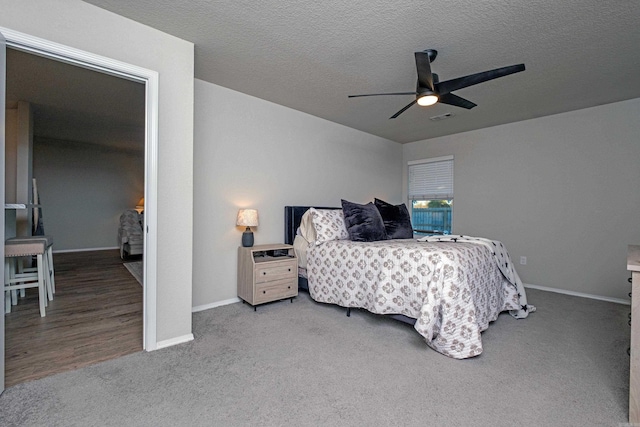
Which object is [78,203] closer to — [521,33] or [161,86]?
[161,86]

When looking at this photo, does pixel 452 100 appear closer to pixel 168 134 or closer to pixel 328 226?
pixel 328 226

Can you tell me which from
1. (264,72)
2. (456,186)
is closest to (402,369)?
(264,72)

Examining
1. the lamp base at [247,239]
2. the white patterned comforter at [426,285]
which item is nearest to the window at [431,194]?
the white patterned comforter at [426,285]

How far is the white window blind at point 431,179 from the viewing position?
5109 millimetres

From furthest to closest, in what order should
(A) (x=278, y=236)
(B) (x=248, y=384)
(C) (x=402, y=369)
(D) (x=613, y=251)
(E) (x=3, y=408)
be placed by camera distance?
(A) (x=278, y=236)
(D) (x=613, y=251)
(C) (x=402, y=369)
(B) (x=248, y=384)
(E) (x=3, y=408)

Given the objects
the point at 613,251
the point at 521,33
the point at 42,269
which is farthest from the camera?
the point at 613,251

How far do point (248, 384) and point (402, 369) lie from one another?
1009 mm

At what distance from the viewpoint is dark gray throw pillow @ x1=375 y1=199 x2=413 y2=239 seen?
12.0 feet

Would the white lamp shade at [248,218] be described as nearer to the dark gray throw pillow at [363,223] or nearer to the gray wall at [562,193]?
the dark gray throw pillow at [363,223]

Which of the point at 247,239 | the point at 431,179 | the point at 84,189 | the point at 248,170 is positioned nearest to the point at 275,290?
the point at 247,239

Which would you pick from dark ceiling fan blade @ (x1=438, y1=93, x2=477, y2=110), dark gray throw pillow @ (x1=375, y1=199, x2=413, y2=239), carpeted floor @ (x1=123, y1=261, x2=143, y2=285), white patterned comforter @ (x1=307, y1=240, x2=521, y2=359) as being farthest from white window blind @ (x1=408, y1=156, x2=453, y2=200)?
carpeted floor @ (x1=123, y1=261, x2=143, y2=285)

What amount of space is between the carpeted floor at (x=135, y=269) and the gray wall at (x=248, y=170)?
1803mm

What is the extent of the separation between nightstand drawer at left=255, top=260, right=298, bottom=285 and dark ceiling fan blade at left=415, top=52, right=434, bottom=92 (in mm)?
2200

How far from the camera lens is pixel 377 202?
3.94 meters
